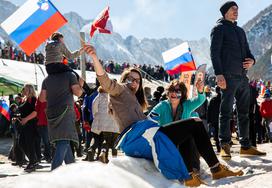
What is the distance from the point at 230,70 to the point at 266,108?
8181 millimetres

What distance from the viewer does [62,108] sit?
17.3 ft

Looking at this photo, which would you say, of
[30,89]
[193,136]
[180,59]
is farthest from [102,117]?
[180,59]

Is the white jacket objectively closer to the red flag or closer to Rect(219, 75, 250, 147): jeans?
the red flag

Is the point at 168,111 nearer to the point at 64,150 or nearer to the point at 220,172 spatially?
the point at 220,172

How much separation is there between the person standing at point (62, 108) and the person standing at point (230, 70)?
185 cm

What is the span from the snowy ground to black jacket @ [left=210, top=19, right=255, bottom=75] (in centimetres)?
119

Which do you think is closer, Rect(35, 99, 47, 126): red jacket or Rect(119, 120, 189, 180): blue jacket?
Rect(119, 120, 189, 180): blue jacket

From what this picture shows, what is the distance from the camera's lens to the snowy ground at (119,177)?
264 cm

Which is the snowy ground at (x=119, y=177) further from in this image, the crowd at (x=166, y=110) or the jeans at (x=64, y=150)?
the jeans at (x=64, y=150)

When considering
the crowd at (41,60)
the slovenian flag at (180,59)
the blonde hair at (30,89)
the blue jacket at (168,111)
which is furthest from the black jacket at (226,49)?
the crowd at (41,60)

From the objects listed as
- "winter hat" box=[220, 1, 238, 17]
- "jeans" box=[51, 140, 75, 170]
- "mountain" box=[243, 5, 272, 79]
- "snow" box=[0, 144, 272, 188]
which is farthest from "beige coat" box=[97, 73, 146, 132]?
"mountain" box=[243, 5, 272, 79]

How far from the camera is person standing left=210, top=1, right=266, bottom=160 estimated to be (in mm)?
5715

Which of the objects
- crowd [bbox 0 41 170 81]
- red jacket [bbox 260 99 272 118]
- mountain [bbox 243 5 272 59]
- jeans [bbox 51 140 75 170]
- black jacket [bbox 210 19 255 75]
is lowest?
jeans [bbox 51 140 75 170]

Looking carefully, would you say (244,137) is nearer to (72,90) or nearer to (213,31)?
(213,31)
